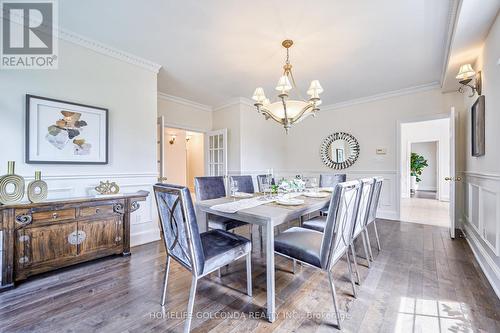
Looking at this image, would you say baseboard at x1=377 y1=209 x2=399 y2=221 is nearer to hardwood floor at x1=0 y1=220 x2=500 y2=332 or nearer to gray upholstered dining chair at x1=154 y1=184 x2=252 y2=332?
hardwood floor at x1=0 y1=220 x2=500 y2=332

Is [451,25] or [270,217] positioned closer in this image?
[270,217]

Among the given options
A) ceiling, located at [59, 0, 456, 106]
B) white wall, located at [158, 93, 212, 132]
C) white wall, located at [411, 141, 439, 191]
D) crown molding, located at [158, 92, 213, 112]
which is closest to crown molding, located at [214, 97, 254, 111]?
crown molding, located at [158, 92, 213, 112]

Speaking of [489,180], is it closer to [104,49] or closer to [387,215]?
[387,215]

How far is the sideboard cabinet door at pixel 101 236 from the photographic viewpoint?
2229 millimetres

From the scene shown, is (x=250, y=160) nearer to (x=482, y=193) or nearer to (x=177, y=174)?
(x=177, y=174)

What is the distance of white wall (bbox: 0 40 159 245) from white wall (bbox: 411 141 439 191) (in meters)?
10.1

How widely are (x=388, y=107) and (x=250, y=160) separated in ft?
9.87

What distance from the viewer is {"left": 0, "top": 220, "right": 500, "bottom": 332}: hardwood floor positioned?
1.43 meters

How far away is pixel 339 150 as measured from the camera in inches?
191

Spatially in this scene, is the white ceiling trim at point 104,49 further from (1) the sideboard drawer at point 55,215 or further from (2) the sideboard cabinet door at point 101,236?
(2) the sideboard cabinet door at point 101,236

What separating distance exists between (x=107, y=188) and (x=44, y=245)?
745 millimetres

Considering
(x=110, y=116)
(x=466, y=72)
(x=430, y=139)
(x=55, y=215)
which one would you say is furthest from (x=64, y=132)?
(x=430, y=139)

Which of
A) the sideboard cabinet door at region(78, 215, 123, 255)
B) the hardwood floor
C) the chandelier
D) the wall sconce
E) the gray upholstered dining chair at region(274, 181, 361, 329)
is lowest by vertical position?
the hardwood floor

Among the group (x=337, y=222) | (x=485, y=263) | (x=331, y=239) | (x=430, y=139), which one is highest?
(x=430, y=139)
